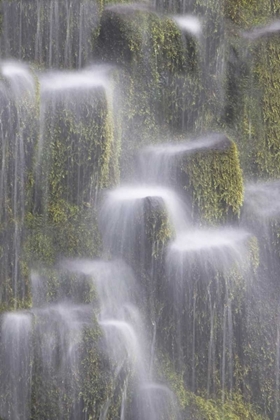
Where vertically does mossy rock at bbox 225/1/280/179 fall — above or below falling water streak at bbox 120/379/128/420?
above

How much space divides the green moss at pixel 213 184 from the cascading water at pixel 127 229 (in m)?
0.01

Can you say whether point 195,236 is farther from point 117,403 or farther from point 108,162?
point 117,403

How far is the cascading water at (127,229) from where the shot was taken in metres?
6.28

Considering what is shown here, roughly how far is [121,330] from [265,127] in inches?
108

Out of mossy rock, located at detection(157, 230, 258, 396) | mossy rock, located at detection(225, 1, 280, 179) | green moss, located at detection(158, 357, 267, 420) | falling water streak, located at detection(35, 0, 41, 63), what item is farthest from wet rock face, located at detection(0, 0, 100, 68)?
green moss, located at detection(158, 357, 267, 420)

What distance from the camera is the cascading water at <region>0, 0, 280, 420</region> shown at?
20.6ft

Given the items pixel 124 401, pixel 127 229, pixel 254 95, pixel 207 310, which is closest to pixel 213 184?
pixel 127 229

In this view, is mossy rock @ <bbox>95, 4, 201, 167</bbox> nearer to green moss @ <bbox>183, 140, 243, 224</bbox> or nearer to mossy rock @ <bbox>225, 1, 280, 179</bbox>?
mossy rock @ <bbox>225, 1, 280, 179</bbox>

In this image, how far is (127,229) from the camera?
7.07 meters

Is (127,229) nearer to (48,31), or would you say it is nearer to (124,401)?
(124,401)

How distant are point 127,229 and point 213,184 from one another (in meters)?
0.91

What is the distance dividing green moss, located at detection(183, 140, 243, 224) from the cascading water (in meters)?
0.01

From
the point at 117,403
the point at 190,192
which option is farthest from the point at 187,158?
the point at 117,403

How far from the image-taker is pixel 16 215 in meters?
6.84
